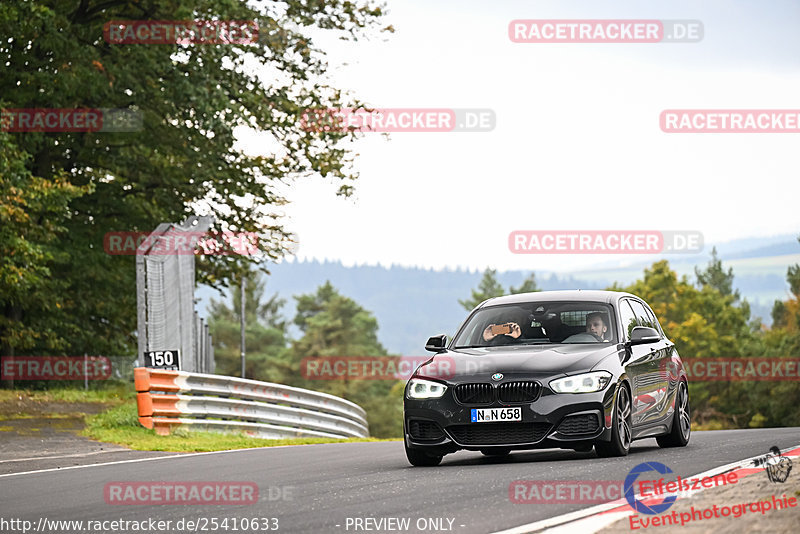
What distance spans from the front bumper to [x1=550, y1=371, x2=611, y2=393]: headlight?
0.15ft

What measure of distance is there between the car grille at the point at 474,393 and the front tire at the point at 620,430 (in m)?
1.06

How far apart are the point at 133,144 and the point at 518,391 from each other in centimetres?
2065

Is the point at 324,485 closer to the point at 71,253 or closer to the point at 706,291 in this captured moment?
the point at 71,253

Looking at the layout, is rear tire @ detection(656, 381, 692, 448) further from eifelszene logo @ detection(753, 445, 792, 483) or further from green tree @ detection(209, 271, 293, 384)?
green tree @ detection(209, 271, 293, 384)

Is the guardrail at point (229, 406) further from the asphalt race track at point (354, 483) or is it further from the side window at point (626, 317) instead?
the side window at point (626, 317)

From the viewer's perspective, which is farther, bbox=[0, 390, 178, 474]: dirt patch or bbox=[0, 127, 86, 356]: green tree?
bbox=[0, 127, 86, 356]: green tree

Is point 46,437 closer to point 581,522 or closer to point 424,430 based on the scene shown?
point 424,430

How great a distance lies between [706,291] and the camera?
313 feet

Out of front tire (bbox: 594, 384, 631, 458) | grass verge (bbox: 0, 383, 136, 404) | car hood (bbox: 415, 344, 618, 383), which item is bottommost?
front tire (bbox: 594, 384, 631, 458)

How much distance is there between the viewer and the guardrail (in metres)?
17.4

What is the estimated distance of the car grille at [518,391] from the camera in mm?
10234

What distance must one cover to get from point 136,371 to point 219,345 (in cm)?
11582

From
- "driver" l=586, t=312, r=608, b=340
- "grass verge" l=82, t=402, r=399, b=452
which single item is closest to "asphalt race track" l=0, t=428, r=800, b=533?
"driver" l=586, t=312, r=608, b=340

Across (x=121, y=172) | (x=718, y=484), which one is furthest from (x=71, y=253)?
(x=718, y=484)
